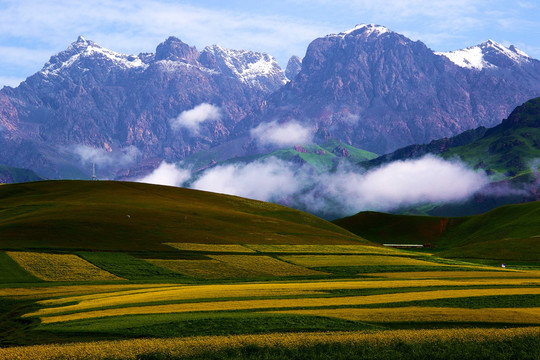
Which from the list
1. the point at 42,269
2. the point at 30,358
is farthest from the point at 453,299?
Answer: the point at 42,269

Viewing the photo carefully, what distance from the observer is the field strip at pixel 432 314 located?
52.6 m

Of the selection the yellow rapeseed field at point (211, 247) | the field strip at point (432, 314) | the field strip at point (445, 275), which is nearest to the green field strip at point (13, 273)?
the yellow rapeseed field at point (211, 247)

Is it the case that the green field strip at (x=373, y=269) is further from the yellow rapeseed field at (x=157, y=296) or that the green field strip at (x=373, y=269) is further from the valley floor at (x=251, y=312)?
the yellow rapeseed field at (x=157, y=296)

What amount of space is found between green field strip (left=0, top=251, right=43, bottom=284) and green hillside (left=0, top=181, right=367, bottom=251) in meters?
14.7

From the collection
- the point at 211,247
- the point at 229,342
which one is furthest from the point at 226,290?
the point at 211,247

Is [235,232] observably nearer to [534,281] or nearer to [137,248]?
[137,248]

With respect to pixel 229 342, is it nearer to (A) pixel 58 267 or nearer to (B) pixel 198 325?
(B) pixel 198 325

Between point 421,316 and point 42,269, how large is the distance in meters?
68.7

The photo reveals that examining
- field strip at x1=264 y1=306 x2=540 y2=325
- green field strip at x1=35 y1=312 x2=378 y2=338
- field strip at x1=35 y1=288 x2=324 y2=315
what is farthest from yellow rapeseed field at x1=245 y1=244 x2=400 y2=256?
green field strip at x1=35 y1=312 x2=378 y2=338

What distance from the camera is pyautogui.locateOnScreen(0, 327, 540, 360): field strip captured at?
131 ft

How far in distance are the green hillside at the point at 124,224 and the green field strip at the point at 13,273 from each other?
1474cm

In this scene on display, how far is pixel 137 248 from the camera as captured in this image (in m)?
121

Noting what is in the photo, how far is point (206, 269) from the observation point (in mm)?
103562

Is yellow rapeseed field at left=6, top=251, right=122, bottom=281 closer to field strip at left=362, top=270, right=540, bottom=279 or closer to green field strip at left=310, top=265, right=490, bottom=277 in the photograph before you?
green field strip at left=310, top=265, right=490, bottom=277
